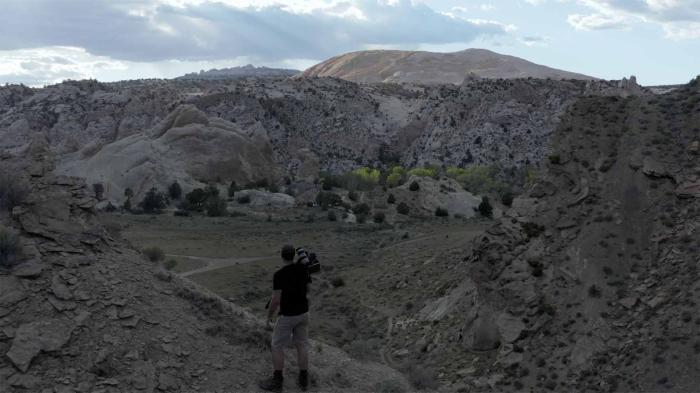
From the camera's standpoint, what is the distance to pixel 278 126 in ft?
237

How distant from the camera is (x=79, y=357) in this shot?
784 centimetres

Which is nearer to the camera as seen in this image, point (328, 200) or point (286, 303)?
point (286, 303)

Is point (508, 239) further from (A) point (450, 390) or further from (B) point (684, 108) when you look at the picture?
(B) point (684, 108)

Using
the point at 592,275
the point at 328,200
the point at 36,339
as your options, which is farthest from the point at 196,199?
Answer: the point at 36,339

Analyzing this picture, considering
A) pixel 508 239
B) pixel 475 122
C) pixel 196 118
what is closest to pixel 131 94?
pixel 196 118

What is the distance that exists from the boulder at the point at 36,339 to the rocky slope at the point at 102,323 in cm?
1

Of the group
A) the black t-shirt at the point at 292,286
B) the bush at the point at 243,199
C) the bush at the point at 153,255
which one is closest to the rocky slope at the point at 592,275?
the black t-shirt at the point at 292,286

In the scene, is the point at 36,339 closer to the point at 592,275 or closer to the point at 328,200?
the point at 592,275

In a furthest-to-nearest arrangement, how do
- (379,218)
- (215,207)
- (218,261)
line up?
(215,207) < (379,218) < (218,261)

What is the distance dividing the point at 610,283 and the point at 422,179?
3054 centimetres

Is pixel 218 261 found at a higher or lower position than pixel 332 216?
lower

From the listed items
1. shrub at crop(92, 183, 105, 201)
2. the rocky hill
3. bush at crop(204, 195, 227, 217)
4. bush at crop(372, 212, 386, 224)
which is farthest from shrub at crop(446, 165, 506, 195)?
shrub at crop(92, 183, 105, 201)

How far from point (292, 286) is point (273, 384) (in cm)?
117

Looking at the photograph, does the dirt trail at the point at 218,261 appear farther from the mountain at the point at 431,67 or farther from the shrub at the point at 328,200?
the mountain at the point at 431,67
